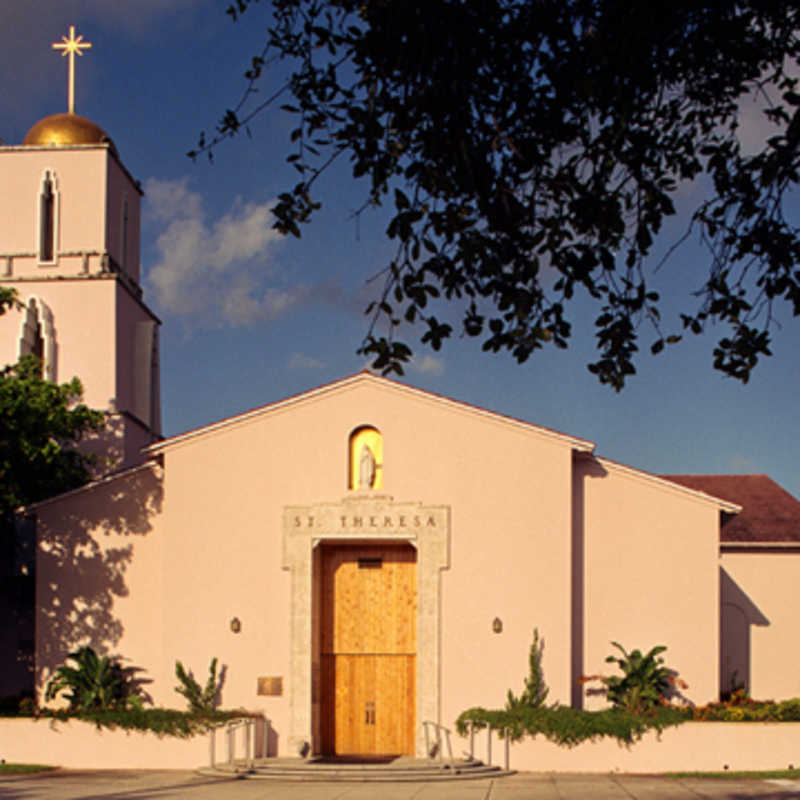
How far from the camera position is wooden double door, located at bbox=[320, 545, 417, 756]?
27359 mm

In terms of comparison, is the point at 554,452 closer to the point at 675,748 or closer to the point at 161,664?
the point at 675,748

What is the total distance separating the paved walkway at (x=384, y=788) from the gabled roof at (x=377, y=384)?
673 cm

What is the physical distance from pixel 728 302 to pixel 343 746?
61.4 ft

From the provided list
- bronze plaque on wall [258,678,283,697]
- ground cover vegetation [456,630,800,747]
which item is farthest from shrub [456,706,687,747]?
bronze plaque on wall [258,678,283,697]

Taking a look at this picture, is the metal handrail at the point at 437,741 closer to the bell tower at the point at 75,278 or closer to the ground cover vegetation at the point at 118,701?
the ground cover vegetation at the point at 118,701

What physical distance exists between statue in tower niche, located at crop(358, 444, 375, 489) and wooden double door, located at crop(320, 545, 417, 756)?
1618 millimetres

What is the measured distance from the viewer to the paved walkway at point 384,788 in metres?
20.8

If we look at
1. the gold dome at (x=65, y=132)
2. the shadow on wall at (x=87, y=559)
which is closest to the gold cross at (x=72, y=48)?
the gold dome at (x=65, y=132)

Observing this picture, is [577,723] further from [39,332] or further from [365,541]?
[39,332]

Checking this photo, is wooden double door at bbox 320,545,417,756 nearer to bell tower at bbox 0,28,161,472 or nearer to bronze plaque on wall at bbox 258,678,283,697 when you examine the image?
bronze plaque on wall at bbox 258,678,283,697

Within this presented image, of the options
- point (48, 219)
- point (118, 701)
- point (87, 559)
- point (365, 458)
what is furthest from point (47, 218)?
point (118, 701)

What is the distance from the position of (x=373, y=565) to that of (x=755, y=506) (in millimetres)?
14248

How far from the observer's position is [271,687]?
26.5 m

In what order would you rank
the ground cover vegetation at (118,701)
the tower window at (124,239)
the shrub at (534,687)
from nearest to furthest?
the ground cover vegetation at (118,701) < the shrub at (534,687) < the tower window at (124,239)
